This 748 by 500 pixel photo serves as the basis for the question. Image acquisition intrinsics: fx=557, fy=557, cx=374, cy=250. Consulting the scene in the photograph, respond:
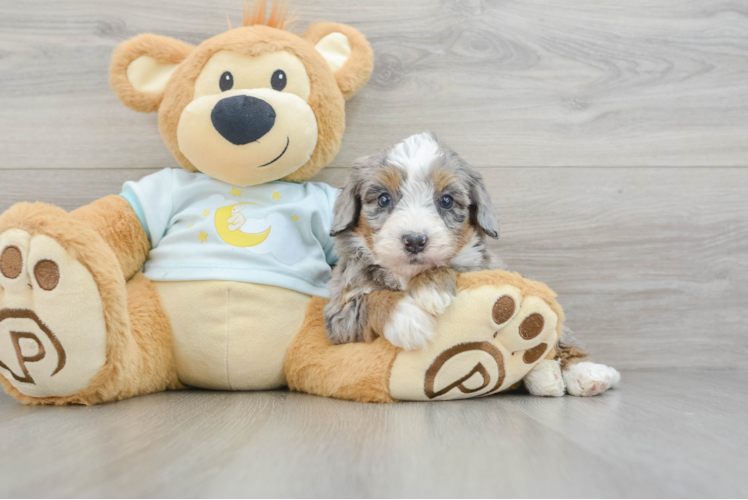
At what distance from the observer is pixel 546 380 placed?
1401mm

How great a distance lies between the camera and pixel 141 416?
1.18 m

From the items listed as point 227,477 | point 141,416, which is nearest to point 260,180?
point 141,416

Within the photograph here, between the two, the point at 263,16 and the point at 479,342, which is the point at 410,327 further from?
the point at 263,16

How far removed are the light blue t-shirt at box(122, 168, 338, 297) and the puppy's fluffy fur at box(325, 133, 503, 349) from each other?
16cm

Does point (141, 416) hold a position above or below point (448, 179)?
below

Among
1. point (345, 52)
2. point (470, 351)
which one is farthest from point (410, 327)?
point (345, 52)

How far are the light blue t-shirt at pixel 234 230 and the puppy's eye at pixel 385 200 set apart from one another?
12.5 inches

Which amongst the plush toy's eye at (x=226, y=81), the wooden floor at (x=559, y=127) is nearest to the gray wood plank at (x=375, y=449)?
the wooden floor at (x=559, y=127)

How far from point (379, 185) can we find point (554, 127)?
2.90 feet

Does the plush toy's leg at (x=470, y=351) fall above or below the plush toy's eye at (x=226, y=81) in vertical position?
below

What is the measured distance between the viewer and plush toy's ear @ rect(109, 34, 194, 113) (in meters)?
1.61

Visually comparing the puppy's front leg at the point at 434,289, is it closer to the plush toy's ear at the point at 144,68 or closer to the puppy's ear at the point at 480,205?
the puppy's ear at the point at 480,205

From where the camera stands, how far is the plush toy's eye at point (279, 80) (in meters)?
1.54

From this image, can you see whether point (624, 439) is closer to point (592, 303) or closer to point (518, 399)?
point (518, 399)
